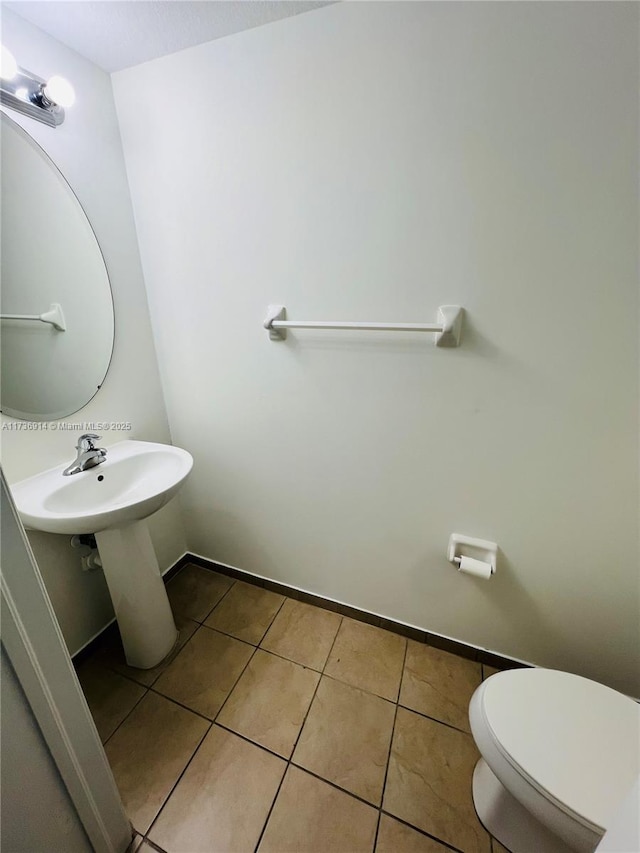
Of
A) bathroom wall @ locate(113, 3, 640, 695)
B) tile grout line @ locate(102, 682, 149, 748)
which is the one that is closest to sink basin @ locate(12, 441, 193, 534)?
bathroom wall @ locate(113, 3, 640, 695)

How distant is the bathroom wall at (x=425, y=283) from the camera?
2.48ft

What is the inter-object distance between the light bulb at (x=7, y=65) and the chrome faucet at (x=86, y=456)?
0.97 meters

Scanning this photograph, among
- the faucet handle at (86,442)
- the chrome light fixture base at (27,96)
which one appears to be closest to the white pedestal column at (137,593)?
the faucet handle at (86,442)

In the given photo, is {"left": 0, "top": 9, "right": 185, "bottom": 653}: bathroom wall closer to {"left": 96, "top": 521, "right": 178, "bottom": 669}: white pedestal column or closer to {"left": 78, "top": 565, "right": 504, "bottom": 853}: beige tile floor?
{"left": 96, "top": 521, "right": 178, "bottom": 669}: white pedestal column

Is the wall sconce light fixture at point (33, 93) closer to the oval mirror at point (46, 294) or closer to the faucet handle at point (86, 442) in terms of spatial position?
the oval mirror at point (46, 294)

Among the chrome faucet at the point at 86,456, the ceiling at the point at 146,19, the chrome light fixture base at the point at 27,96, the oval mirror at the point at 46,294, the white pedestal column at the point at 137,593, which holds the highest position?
the ceiling at the point at 146,19

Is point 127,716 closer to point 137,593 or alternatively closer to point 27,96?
point 137,593

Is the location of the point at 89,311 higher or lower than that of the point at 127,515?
higher

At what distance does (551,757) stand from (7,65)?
2065 mm

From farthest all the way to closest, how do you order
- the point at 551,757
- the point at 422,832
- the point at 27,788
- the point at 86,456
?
the point at 86,456 < the point at 422,832 < the point at 551,757 < the point at 27,788

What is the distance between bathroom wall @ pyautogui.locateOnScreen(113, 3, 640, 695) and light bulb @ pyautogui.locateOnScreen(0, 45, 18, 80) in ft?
1.19

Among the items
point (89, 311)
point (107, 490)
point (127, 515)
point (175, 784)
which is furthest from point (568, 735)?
point (89, 311)

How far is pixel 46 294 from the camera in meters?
1.07

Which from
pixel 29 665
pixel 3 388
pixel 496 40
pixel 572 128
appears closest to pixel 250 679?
pixel 29 665
